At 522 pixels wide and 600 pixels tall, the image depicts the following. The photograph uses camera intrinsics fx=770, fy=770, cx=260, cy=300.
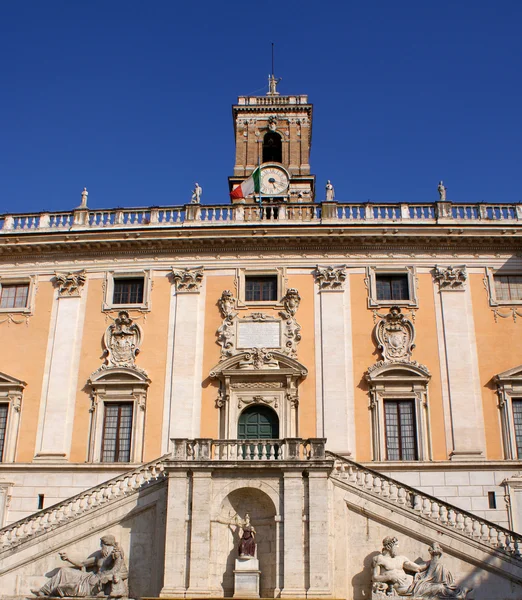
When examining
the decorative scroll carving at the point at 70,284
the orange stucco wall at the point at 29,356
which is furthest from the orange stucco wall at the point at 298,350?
the orange stucco wall at the point at 29,356

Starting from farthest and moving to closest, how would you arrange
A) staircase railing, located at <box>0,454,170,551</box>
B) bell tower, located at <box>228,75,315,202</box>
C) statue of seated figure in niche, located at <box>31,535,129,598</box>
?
bell tower, located at <box>228,75,315,202</box> < staircase railing, located at <box>0,454,170,551</box> < statue of seated figure in niche, located at <box>31,535,129,598</box>

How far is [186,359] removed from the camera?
2658 centimetres

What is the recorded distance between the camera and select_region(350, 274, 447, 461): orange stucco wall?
25188mm

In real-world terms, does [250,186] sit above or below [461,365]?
above

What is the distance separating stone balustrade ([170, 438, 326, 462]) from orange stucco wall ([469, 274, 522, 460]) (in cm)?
744

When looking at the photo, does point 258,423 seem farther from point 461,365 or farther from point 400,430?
point 461,365

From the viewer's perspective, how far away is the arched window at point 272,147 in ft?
130

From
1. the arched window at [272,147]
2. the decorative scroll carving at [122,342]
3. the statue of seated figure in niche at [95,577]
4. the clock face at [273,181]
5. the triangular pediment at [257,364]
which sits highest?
the arched window at [272,147]

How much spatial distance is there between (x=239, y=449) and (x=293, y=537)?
8.98 feet

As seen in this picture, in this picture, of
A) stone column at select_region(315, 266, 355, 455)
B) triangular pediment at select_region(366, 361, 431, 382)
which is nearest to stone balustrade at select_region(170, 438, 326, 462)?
stone column at select_region(315, 266, 355, 455)

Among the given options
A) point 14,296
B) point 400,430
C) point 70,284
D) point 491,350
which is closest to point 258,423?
point 400,430

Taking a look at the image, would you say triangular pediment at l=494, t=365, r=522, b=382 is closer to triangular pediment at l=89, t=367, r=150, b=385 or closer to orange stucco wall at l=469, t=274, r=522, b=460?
orange stucco wall at l=469, t=274, r=522, b=460

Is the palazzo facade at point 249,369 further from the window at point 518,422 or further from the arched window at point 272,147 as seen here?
the arched window at point 272,147

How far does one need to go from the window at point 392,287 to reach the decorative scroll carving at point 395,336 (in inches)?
29.0
